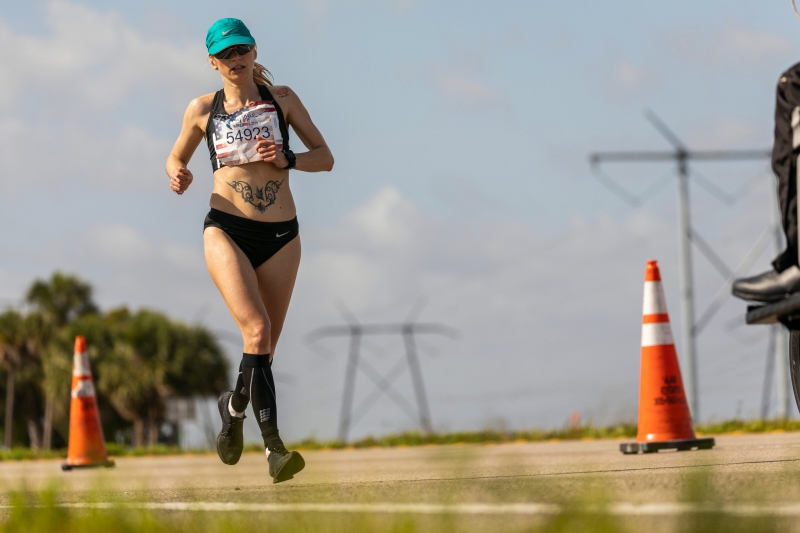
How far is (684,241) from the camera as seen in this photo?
112 feet

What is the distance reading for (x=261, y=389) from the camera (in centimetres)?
570

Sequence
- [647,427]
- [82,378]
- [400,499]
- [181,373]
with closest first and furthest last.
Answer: [400,499] → [647,427] → [82,378] → [181,373]

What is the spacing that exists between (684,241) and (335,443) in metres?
23.8

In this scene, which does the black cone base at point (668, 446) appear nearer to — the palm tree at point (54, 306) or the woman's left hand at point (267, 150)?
the woman's left hand at point (267, 150)

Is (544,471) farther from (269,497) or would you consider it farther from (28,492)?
(28,492)

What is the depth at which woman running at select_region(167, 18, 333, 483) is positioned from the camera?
5.71 meters

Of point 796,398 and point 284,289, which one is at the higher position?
point 284,289

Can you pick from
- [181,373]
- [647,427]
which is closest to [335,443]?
[647,427]

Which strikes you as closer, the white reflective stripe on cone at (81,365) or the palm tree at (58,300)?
the white reflective stripe on cone at (81,365)

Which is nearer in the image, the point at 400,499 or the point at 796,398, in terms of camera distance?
the point at 400,499

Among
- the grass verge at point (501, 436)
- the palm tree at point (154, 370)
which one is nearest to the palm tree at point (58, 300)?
the palm tree at point (154, 370)

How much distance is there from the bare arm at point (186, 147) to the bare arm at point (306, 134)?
41 centimetres

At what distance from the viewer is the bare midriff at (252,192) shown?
5.80m

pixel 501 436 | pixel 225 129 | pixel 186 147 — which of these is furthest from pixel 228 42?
→ pixel 501 436
